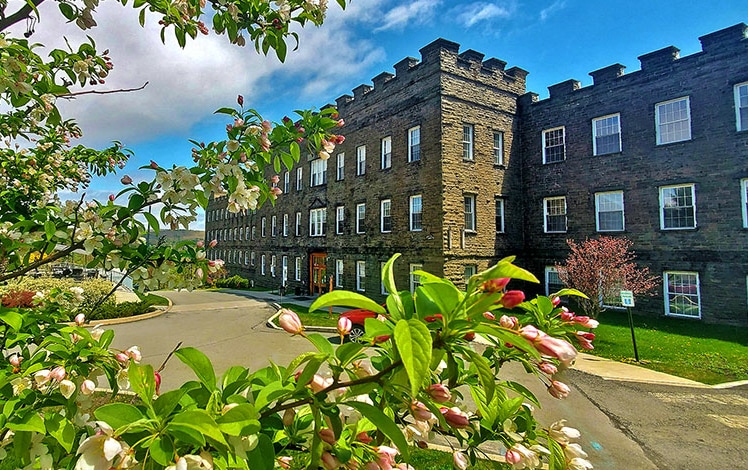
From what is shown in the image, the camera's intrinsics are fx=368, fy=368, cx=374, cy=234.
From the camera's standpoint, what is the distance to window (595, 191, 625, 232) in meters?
16.0

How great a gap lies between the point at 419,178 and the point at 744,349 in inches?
498

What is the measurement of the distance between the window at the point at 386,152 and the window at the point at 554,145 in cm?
777

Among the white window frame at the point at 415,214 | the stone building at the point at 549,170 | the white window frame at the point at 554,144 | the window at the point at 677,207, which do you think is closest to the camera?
the stone building at the point at 549,170

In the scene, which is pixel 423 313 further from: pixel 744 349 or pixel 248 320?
pixel 248 320

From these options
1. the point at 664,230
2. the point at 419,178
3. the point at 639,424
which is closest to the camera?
the point at 639,424

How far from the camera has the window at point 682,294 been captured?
14.0 meters

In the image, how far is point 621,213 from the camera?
16.0m

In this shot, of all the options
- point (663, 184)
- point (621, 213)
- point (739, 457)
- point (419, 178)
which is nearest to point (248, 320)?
point (419, 178)

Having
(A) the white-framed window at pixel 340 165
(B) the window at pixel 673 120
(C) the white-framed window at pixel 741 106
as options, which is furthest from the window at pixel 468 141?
(C) the white-framed window at pixel 741 106

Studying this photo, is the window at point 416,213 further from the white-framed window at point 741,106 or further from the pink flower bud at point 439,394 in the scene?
the pink flower bud at point 439,394

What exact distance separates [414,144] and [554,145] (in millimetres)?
6906

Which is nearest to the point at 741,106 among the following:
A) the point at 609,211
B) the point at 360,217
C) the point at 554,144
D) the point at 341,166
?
the point at 609,211

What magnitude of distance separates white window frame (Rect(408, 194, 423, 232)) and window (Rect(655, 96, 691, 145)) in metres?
10.1

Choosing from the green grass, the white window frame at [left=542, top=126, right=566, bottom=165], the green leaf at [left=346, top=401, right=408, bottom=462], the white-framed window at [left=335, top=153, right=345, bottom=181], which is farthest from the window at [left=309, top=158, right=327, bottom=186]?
the green leaf at [left=346, top=401, right=408, bottom=462]
